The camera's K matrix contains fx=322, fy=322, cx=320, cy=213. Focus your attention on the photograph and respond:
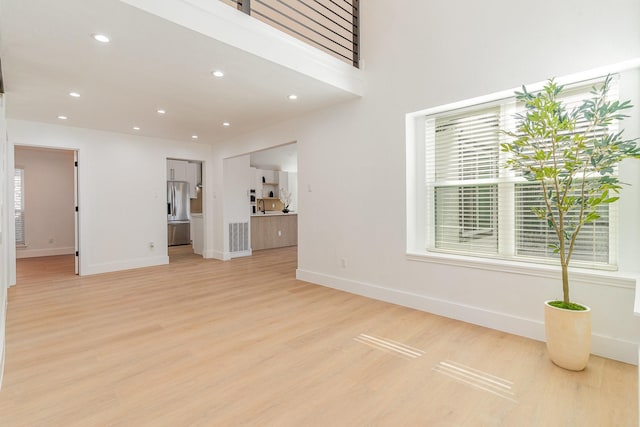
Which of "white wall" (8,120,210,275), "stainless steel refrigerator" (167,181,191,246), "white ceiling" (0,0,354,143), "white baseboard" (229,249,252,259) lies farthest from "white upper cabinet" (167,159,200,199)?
"white ceiling" (0,0,354,143)

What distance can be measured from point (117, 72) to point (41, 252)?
672cm

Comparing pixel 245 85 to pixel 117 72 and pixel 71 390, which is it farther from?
pixel 71 390

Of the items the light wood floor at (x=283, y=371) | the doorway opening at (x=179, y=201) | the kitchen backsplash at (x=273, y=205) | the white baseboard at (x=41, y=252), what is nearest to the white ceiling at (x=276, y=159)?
the kitchen backsplash at (x=273, y=205)

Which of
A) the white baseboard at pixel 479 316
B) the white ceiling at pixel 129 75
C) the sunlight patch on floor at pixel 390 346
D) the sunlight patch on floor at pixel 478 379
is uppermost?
the white ceiling at pixel 129 75

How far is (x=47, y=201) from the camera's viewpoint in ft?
24.8

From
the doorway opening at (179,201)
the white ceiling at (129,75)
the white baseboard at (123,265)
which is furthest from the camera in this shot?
the doorway opening at (179,201)

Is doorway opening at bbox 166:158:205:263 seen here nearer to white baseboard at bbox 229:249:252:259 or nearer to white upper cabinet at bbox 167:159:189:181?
white upper cabinet at bbox 167:159:189:181

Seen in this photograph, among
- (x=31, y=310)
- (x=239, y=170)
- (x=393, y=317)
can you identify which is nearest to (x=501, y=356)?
(x=393, y=317)

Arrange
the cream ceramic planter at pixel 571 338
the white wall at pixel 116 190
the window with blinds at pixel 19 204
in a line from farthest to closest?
the window with blinds at pixel 19 204
the white wall at pixel 116 190
the cream ceramic planter at pixel 571 338

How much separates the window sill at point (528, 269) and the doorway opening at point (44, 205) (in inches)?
290

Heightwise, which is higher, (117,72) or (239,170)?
(117,72)

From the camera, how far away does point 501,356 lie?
7.85ft

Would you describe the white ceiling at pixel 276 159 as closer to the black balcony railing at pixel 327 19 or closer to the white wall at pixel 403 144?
the black balcony railing at pixel 327 19

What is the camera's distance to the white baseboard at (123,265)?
5.36 m
